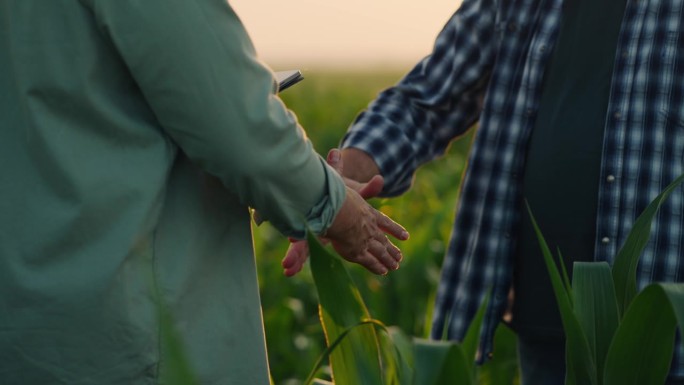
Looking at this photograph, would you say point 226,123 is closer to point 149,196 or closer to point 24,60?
point 149,196

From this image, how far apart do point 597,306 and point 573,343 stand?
0.26 feet

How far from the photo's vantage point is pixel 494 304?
239 cm

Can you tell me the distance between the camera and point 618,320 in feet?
5.11

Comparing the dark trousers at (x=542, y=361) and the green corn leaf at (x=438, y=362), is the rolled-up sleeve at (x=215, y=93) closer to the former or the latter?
the green corn leaf at (x=438, y=362)

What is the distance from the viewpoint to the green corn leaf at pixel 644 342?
143cm

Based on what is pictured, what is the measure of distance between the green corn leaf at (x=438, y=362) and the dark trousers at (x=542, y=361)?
0.99 m

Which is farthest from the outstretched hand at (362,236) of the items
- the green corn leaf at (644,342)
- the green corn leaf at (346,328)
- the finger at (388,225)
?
the green corn leaf at (644,342)

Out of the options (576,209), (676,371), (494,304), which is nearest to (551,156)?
(576,209)

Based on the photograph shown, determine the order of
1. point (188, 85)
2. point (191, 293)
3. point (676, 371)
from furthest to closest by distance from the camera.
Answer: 1. point (676, 371)
2. point (191, 293)
3. point (188, 85)

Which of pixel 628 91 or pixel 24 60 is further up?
pixel 24 60

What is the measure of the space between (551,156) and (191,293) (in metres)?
0.94

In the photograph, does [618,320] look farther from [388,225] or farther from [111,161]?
[111,161]

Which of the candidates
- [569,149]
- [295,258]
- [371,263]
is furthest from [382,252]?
[569,149]

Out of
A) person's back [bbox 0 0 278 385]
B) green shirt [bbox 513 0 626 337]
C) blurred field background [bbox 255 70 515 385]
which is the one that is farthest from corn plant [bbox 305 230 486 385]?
blurred field background [bbox 255 70 515 385]
